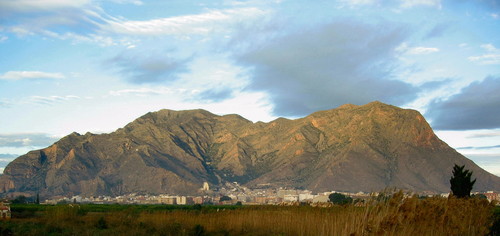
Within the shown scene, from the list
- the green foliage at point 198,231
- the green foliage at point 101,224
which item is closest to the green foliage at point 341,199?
the green foliage at point 198,231

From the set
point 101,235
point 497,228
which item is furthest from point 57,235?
point 497,228

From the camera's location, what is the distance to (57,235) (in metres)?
23.9

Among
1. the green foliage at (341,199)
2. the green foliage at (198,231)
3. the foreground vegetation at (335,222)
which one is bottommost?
the green foliage at (198,231)

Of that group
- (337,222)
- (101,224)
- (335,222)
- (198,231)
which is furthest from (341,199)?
(335,222)

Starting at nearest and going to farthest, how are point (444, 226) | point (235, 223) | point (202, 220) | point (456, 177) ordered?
point (444, 226)
point (235, 223)
point (202, 220)
point (456, 177)

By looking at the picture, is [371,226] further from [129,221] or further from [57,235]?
[129,221]

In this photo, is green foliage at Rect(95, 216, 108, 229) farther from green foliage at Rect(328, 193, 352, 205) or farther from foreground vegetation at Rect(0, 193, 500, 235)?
green foliage at Rect(328, 193, 352, 205)

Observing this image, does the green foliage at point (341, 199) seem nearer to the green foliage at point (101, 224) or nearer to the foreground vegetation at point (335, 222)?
the foreground vegetation at point (335, 222)

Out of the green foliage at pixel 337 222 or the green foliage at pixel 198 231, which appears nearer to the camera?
the green foliage at pixel 337 222

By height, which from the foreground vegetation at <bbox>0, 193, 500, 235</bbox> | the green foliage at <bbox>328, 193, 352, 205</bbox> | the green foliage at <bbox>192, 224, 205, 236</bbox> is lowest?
the green foliage at <bbox>192, 224, 205, 236</bbox>

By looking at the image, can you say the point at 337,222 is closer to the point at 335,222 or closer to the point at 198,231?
the point at 335,222

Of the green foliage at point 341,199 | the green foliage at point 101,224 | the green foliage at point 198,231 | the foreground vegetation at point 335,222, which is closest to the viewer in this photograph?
the foreground vegetation at point 335,222

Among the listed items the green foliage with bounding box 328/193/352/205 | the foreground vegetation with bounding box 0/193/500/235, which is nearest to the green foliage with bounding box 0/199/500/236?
the foreground vegetation with bounding box 0/193/500/235

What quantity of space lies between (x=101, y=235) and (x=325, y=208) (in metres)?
10.4
